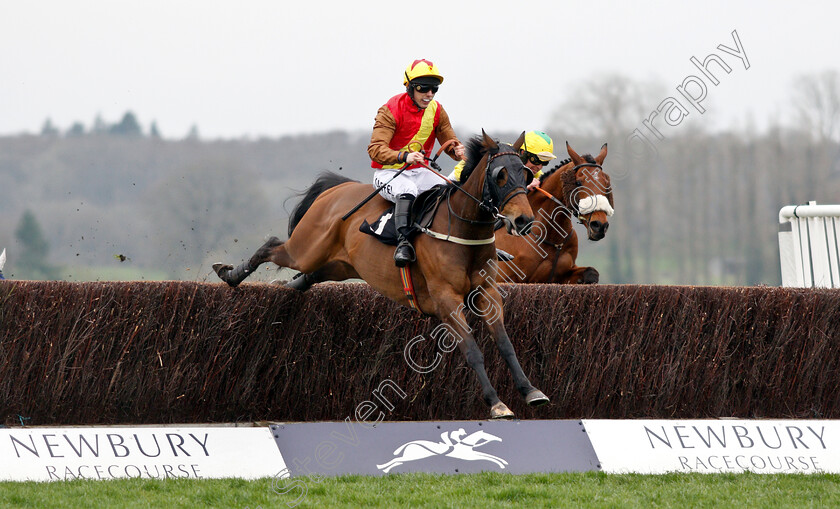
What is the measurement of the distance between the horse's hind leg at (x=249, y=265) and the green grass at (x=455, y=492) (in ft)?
5.83

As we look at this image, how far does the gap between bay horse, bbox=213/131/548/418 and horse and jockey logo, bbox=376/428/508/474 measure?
30cm

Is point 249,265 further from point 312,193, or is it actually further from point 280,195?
point 280,195

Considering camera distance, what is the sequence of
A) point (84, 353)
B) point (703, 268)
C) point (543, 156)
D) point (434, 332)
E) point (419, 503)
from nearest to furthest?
point (419, 503)
point (84, 353)
point (434, 332)
point (543, 156)
point (703, 268)

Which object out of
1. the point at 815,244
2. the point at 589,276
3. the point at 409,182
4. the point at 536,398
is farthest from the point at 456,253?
the point at 815,244

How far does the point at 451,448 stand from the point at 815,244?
15.6ft

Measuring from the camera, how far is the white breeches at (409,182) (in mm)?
5242

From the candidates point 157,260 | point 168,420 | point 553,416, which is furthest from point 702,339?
point 157,260

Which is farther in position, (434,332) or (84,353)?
(434,332)

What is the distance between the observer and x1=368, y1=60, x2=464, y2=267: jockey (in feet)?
16.8

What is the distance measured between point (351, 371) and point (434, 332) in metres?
0.62

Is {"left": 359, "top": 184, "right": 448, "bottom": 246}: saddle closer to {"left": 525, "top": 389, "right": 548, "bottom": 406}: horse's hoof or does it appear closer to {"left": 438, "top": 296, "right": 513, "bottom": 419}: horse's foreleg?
{"left": 438, "top": 296, "right": 513, "bottom": 419}: horse's foreleg

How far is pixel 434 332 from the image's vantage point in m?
5.58

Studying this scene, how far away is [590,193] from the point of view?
6.41 m

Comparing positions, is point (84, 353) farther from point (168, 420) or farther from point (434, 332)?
point (434, 332)
